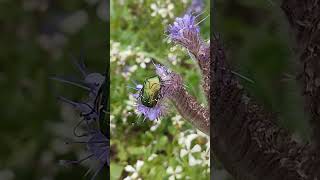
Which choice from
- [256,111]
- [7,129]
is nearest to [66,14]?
[7,129]

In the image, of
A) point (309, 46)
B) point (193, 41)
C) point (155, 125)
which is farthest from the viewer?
point (155, 125)

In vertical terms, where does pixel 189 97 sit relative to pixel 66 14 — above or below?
below

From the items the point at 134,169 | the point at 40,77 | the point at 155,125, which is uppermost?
the point at 40,77

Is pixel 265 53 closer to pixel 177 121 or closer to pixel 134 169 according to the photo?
pixel 177 121

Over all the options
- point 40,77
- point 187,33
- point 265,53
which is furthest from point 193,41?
point 40,77

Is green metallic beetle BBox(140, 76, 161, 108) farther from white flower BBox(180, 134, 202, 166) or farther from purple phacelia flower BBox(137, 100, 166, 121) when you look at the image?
white flower BBox(180, 134, 202, 166)

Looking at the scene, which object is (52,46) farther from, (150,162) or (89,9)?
(150,162)
